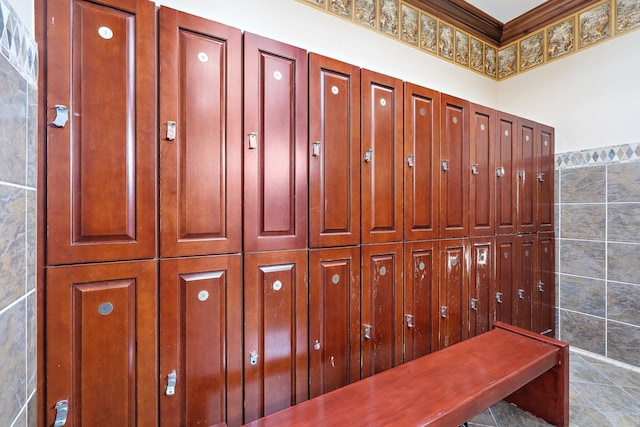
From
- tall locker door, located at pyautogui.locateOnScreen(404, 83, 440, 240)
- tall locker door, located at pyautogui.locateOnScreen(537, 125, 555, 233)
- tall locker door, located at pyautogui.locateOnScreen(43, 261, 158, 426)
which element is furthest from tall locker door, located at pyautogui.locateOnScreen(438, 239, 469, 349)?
tall locker door, located at pyautogui.locateOnScreen(43, 261, 158, 426)

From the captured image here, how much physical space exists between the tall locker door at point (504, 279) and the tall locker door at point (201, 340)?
6.92ft

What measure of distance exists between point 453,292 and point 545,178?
1702 millimetres

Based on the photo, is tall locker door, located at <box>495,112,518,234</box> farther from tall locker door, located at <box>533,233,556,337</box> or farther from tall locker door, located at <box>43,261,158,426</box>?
tall locker door, located at <box>43,261,158,426</box>

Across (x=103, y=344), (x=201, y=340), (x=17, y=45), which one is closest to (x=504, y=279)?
(x=201, y=340)

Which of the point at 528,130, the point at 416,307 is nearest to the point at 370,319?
the point at 416,307

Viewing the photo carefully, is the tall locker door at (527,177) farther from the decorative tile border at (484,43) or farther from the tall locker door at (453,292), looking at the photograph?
the decorative tile border at (484,43)

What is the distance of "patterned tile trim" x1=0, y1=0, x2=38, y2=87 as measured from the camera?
81 centimetres

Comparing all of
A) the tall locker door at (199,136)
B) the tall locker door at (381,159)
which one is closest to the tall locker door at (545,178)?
the tall locker door at (381,159)

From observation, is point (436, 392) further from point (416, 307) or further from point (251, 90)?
point (251, 90)

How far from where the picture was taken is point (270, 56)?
1.48 meters

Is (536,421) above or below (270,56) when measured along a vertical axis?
below

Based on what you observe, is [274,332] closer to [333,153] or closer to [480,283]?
[333,153]

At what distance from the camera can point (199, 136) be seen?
4.29 ft

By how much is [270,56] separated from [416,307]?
1.74m
